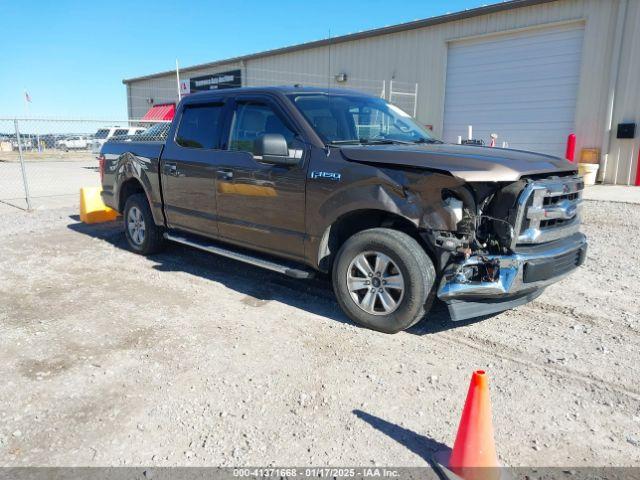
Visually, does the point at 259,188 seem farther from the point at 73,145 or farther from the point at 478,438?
the point at 73,145

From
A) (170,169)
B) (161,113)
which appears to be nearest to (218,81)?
(161,113)

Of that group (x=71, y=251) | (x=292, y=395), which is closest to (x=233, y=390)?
(x=292, y=395)

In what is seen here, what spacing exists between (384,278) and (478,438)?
173 centimetres

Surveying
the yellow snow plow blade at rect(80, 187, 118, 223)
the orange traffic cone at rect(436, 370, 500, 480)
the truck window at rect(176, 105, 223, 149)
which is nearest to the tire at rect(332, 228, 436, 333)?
the orange traffic cone at rect(436, 370, 500, 480)

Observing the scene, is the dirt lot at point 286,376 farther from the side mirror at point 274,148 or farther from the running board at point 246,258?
the side mirror at point 274,148

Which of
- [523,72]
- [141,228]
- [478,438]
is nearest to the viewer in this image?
[478,438]

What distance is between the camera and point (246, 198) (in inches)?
189

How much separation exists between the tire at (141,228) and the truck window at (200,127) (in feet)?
3.91

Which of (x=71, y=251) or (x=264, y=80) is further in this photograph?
(x=264, y=80)

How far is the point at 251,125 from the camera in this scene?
16.0ft

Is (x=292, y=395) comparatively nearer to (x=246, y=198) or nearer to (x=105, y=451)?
(x=105, y=451)

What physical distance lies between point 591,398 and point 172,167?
466cm

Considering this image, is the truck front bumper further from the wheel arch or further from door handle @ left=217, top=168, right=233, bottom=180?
door handle @ left=217, top=168, right=233, bottom=180

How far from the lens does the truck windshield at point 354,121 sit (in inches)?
174
